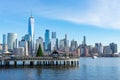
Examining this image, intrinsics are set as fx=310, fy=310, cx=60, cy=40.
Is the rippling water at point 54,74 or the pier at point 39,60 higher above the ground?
the pier at point 39,60

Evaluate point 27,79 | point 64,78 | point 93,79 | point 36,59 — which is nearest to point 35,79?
point 27,79

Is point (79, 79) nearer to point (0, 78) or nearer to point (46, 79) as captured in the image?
point (46, 79)

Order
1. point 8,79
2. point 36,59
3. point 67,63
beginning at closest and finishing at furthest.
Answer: point 8,79 → point 36,59 → point 67,63

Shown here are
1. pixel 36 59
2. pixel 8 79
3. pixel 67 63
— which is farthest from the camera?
pixel 67 63

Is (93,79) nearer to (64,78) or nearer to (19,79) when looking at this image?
(64,78)

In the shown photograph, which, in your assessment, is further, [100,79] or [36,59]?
[36,59]

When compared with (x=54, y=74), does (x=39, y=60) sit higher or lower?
higher

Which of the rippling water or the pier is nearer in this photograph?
the rippling water

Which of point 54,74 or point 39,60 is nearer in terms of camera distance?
point 54,74

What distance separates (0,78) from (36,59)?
48044mm

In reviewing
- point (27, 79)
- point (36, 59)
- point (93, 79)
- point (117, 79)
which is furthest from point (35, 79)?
point (36, 59)

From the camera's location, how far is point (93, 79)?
77.8 metres

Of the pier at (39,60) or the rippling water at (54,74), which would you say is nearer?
the rippling water at (54,74)

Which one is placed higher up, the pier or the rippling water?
the pier
